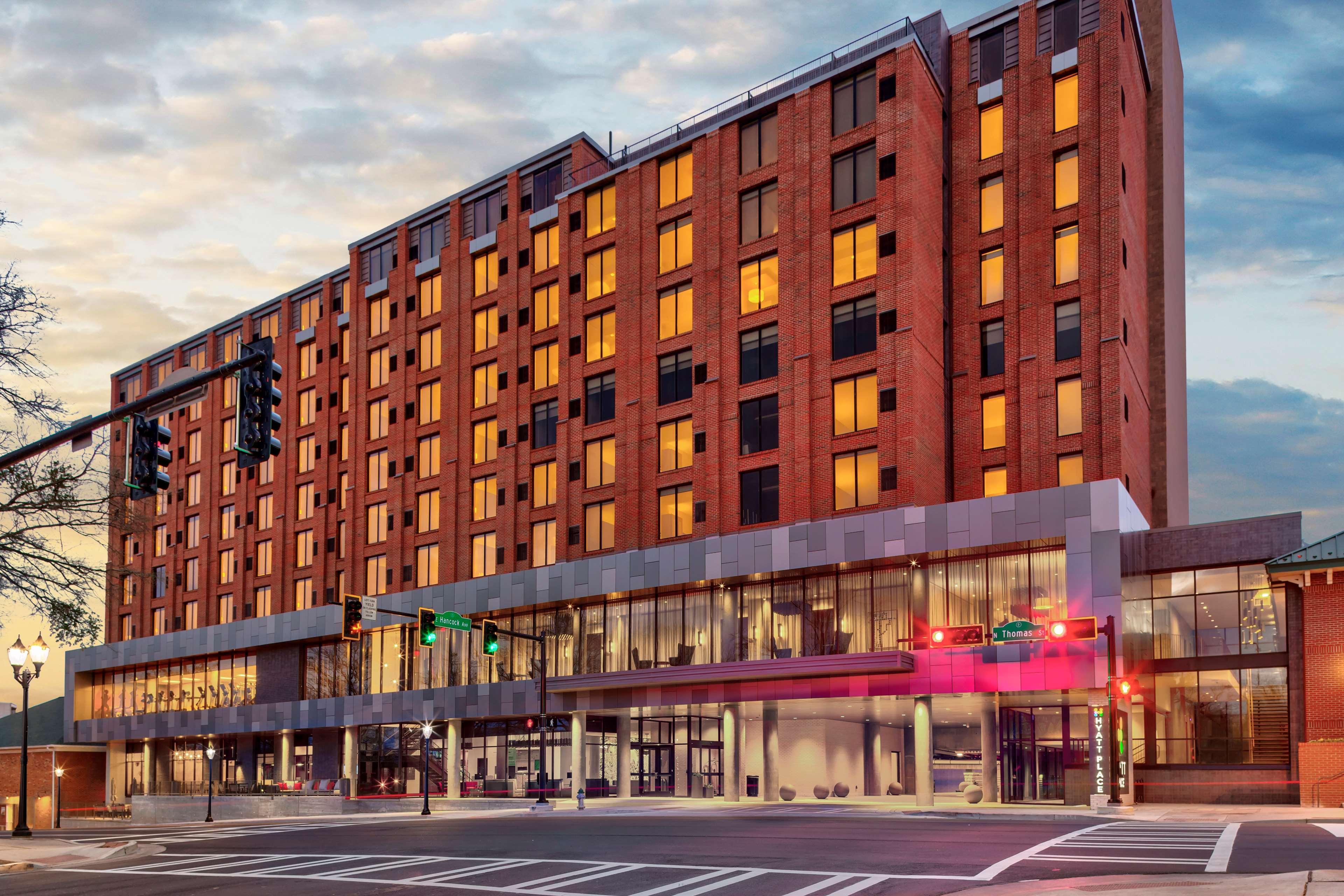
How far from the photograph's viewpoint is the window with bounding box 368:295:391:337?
82.9 m

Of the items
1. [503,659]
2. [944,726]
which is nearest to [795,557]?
[944,726]

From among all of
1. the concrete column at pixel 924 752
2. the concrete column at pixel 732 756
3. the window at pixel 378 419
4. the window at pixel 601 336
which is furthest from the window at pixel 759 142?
the window at pixel 378 419

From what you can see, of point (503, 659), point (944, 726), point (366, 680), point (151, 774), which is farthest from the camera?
point (151, 774)

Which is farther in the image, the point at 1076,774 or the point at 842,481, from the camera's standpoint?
the point at 842,481

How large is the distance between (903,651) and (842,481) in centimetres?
910

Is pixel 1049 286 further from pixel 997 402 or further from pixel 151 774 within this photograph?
pixel 151 774

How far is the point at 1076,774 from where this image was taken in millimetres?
46656

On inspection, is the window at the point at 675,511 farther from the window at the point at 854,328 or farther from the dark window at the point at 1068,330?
the dark window at the point at 1068,330

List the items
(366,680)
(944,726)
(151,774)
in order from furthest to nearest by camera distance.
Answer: (151,774) < (366,680) < (944,726)

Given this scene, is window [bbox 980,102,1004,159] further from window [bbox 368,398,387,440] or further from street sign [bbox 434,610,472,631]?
window [bbox 368,398,387,440]

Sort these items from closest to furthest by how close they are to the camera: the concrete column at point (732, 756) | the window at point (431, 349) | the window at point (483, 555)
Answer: the concrete column at point (732, 756) → the window at point (483, 555) → the window at point (431, 349)

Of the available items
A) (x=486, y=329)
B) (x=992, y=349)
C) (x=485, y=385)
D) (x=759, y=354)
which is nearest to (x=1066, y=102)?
(x=992, y=349)

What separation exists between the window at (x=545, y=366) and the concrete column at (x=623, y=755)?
1931 centimetres

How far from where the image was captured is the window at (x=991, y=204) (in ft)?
186
